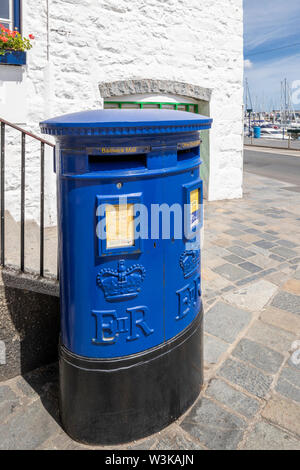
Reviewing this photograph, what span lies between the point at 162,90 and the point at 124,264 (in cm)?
619

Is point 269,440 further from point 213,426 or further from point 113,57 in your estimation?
point 113,57

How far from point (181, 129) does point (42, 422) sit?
1.94 meters

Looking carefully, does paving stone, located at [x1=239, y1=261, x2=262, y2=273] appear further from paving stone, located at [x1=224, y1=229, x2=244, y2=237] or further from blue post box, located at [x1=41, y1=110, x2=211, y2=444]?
blue post box, located at [x1=41, y1=110, x2=211, y2=444]

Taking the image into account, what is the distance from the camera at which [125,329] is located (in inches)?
79.6

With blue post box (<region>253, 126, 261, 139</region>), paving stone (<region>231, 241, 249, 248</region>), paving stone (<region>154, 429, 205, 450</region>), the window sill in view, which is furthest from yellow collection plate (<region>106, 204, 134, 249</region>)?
blue post box (<region>253, 126, 261, 139</region>)

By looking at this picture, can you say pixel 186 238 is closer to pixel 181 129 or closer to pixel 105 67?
pixel 181 129

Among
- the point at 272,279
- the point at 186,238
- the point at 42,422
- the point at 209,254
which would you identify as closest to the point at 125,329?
the point at 186,238

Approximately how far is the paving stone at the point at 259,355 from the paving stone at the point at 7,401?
167 centimetres

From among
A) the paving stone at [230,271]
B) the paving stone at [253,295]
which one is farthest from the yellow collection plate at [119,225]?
the paving stone at [230,271]

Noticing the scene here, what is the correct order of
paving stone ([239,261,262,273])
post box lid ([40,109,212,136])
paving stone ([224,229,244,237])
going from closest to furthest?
post box lid ([40,109,212,136]) < paving stone ([239,261,262,273]) < paving stone ([224,229,244,237])

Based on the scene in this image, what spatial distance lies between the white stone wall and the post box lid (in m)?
3.97

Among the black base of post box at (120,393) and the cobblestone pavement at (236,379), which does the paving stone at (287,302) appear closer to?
the cobblestone pavement at (236,379)

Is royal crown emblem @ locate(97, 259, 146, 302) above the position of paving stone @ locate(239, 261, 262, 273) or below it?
above

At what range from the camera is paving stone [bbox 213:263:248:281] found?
4.57 meters
